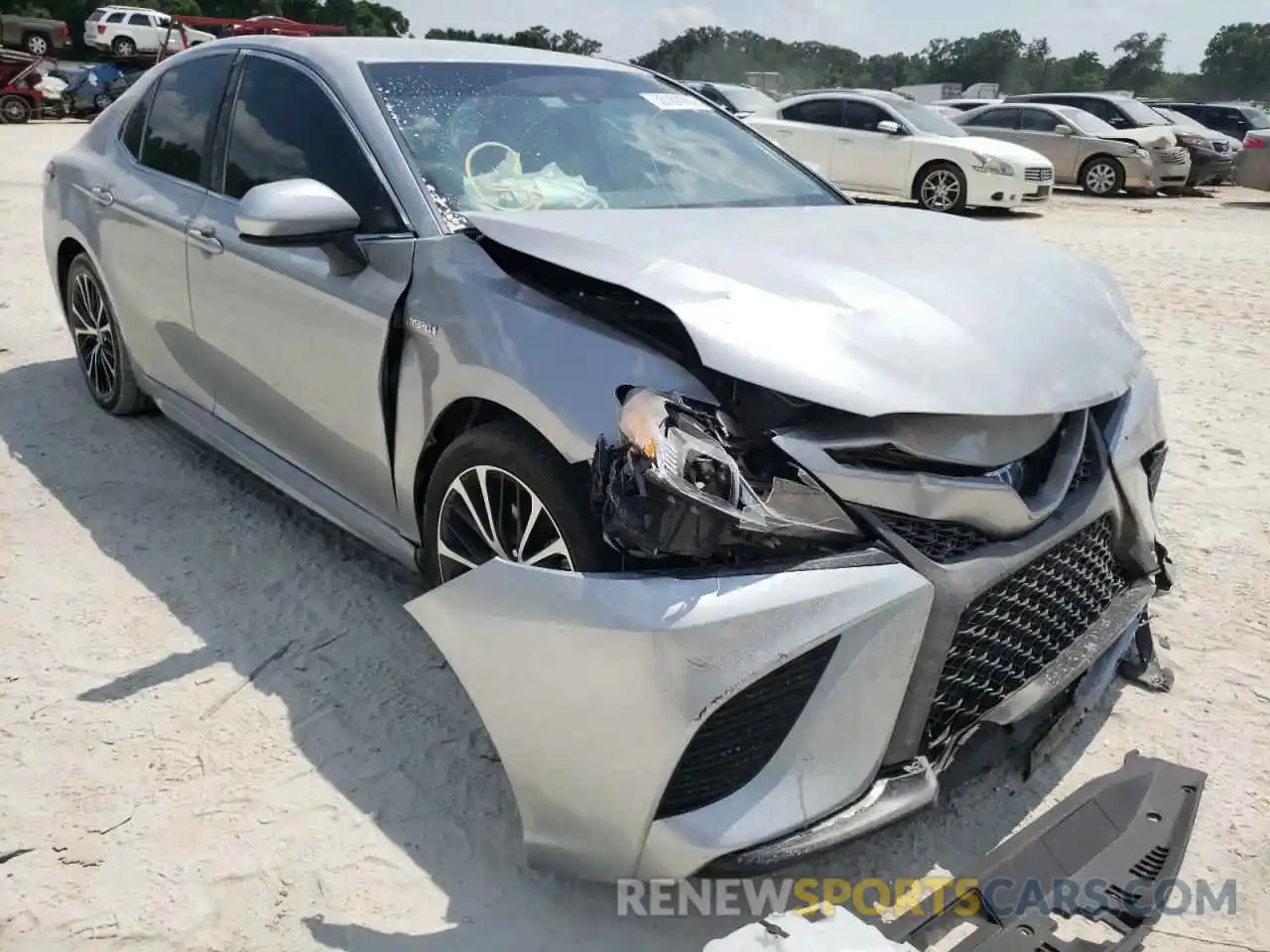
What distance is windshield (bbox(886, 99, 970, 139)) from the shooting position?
13359mm

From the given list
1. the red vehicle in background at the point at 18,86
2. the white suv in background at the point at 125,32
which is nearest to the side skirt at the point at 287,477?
the red vehicle in background at the point at 18,86

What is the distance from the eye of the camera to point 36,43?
108 feet

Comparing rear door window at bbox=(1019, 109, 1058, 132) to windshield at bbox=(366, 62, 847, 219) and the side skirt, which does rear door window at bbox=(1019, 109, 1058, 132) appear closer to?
windshield at bbox=(366, 62, 847, 219)

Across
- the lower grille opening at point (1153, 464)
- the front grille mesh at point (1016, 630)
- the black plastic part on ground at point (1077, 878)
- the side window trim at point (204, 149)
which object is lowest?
the black plastic part on ground at point (1077, 878)

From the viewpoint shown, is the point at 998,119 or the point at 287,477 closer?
the point at 287,477

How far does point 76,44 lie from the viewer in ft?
171

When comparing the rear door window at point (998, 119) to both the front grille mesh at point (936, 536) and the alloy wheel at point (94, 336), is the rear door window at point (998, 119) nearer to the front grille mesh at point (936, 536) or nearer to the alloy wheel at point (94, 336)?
the alloy wheel at point (94, 336)

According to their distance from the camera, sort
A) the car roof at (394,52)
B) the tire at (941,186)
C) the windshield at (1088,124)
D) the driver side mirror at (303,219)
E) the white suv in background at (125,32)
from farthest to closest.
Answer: the white suv in background at (125,32), the windshield at (1088,124), the tire at (941,186), the car roof at (394,52), the driver side mirror at (303,219)

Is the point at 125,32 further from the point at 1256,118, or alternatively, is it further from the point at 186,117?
the point at 186,117

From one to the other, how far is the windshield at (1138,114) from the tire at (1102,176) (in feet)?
4.27

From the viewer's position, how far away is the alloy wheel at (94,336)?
446 cm

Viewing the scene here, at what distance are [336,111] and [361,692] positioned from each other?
1.64 meters

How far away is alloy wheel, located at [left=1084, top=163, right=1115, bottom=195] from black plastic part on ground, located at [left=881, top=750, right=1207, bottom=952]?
1598 centimetres

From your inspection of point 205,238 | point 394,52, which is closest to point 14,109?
point 205,238
